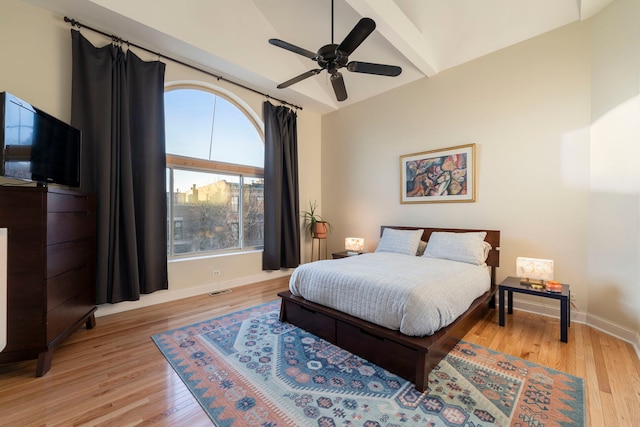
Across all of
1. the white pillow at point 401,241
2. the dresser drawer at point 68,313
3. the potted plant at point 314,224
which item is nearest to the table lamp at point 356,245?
the white pillow at point 401,241

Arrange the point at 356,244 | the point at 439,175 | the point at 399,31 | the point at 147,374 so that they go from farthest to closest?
1. the point at 356,244
2. the point at 439,175
3. the point at 399,31
4. the point at 147,374

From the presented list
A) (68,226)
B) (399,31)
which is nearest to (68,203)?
(68,226)

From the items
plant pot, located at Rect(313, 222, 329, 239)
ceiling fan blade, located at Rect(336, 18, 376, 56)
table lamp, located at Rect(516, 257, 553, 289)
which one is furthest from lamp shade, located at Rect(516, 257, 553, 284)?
plant pot, located at Rect(313, 222, 329, 239)

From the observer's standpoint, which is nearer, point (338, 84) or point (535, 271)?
point (535, 271)

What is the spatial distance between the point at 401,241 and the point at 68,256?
355 cm

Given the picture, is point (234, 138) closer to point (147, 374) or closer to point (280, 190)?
point (280, 190)

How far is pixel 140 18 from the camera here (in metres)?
2.75

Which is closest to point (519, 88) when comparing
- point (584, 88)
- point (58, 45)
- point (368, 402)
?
point (584, 88)

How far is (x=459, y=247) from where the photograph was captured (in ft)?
10.3

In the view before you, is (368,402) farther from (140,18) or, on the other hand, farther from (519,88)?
(140,18)

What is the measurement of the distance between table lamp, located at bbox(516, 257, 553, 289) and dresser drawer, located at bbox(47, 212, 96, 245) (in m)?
4.22

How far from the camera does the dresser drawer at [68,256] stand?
1.97 metres

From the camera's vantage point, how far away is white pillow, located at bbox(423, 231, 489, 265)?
120 inches

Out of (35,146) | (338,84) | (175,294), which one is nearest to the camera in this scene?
(35,146)
